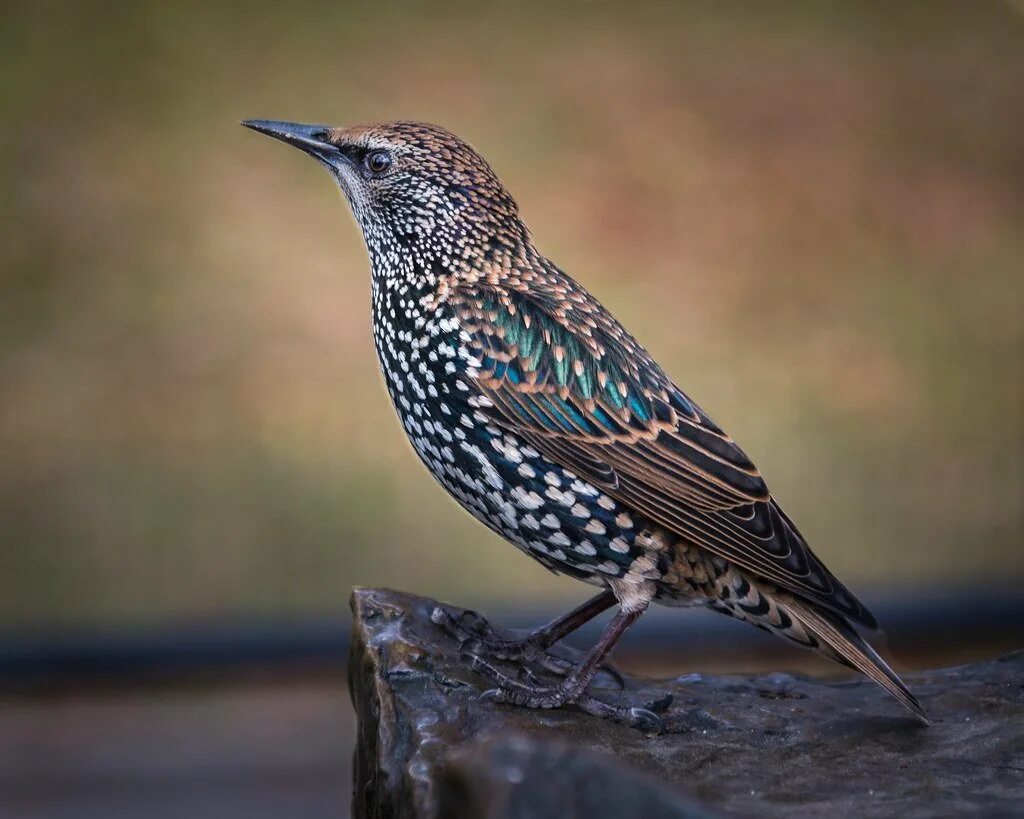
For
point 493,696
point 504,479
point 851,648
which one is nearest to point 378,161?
point 504,479

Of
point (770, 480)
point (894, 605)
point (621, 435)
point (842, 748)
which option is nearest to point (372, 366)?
point (770, 480)

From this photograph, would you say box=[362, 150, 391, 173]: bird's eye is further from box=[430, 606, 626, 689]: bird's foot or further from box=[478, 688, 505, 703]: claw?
box=[478, 688, 505, 703]: claw

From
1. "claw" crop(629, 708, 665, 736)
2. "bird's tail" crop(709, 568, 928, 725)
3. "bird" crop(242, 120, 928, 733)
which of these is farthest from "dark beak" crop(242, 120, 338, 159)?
"claw" crop(629, 708, 665, 736)

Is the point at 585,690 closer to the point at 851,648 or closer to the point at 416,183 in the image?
the point at 851,648

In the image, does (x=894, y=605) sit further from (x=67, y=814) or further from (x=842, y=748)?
(x=67, y=814)

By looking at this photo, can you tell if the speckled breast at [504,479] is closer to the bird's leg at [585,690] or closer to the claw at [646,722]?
the bird's leg at [585,690]

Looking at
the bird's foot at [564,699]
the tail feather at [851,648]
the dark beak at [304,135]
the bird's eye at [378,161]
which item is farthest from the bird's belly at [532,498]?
the dark beak at [304,135]
